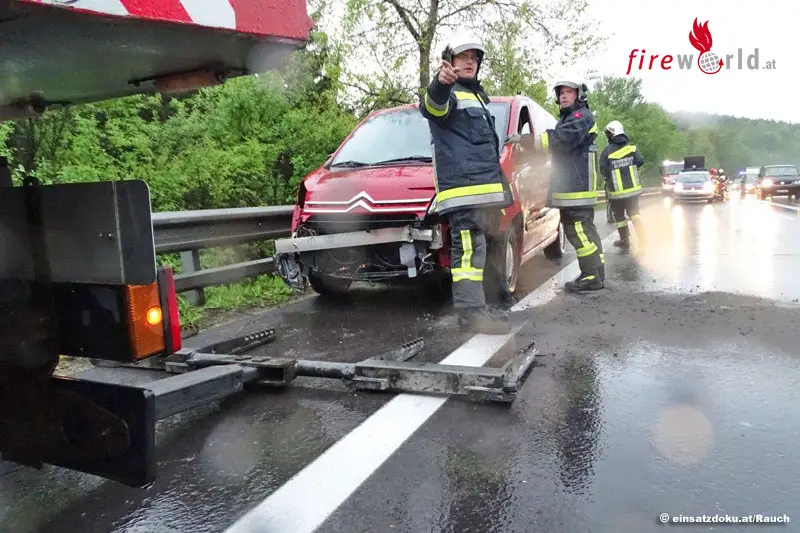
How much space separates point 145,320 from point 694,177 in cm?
3021

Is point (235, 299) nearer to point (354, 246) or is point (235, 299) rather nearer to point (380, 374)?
point (354, 246)

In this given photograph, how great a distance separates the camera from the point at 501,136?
6113 mm

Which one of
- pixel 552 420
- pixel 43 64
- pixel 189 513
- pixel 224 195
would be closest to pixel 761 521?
pixel 552 420

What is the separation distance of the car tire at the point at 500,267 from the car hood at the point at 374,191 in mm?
831

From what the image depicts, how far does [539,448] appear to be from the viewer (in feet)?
9.04

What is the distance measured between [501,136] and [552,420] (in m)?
3.67

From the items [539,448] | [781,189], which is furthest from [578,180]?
Answer: [781,189]

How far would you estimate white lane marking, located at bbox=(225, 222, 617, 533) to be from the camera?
2.21 metres

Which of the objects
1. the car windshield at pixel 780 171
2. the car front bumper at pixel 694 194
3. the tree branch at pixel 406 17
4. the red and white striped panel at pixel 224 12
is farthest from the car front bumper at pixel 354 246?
the car windshield at pixel 780 171

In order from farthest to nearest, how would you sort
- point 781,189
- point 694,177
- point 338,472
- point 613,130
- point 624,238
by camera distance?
point 781,189, point 694,177, point 624,238, point 613,130, point 338,472

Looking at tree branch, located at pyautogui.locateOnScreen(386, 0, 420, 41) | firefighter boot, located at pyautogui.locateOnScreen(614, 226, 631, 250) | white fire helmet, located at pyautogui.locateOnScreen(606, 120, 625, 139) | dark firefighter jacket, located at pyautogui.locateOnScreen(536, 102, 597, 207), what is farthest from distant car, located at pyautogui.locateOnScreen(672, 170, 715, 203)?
dark firefighter jacket, located at pyautogui.locateOnScreen(536, 102, 597, 207)

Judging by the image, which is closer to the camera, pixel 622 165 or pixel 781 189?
pixel 622 165

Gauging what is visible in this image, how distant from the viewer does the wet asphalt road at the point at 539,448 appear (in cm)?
226

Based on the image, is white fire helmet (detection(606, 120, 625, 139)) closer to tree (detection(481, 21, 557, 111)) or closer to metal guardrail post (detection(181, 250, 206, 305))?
tree (detection(481, 21, 557, 111))
